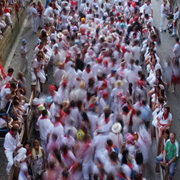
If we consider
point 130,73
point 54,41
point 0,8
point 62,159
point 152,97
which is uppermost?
point 0,8

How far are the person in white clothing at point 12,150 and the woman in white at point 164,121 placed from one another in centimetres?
363

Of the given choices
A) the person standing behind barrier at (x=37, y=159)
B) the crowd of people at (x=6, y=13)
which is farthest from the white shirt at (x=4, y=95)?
the crowd of people at (x=6, y=13)

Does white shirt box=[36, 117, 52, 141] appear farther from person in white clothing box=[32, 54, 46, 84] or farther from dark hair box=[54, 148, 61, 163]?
person in white clothing box=[32, 54, 46, 84]

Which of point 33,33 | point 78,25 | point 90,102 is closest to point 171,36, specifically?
point 78,25

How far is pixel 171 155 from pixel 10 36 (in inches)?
396

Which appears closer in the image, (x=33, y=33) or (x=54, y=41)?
(x=54, y=41)

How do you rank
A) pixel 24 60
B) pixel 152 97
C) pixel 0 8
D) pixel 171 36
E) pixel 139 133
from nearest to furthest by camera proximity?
pixel 139 133, pixel 152 97, pixel 24 60, pixel 0 8, pixel 171 36

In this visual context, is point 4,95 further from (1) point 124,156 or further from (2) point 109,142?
(1) point 124,156

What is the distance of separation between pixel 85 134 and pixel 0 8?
8790 mm

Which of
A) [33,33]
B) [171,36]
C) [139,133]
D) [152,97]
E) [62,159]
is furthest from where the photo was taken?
[171,36]

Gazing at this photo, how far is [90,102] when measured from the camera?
10188 mm

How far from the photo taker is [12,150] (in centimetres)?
864

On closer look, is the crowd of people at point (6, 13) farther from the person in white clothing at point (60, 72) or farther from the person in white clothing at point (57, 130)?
the person in white clothing at point (57, 130)

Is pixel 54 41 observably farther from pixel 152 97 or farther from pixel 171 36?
pixel 171 36
